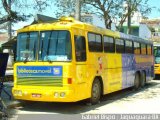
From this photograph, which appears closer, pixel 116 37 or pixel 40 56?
pixel 40 56

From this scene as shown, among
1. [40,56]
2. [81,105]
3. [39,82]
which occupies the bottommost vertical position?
[81,105]

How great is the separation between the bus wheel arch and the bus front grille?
69.7 inches

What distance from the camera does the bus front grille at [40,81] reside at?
465 inches

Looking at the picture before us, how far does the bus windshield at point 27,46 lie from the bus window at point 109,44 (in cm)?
317

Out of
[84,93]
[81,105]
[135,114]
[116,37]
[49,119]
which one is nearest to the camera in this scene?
[49,119]

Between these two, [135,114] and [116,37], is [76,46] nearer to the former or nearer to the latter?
[135,114]

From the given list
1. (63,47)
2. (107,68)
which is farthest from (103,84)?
(63,47)

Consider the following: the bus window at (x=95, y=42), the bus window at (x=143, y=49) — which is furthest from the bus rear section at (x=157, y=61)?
the bus window at (x=95, y=42)

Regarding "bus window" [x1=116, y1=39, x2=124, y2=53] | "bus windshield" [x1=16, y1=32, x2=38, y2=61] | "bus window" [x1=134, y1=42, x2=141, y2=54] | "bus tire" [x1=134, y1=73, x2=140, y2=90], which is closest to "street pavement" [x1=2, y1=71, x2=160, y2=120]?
"bus windshield" [x1=16, y1=32, x2=38, y2=61]

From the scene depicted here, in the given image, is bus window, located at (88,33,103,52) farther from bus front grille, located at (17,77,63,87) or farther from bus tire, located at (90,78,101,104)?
bus front grille, located at (17,77,63,87)

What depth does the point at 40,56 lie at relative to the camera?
39.9 ft

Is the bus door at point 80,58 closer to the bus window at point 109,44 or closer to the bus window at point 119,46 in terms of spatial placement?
the bus window at point 109,44

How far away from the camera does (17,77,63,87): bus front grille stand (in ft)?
38.8

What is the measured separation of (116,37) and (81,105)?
3.78m
